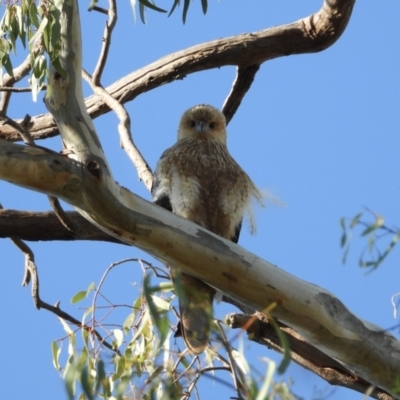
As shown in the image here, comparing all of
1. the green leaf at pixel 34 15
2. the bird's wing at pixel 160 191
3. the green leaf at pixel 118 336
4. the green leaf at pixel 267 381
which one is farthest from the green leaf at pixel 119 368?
the green leaf at pixel 34 15

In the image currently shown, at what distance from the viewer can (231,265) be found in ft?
9.15

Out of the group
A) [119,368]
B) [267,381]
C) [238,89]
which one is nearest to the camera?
[267,381]

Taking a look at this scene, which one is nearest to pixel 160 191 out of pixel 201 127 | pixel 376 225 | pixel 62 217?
pixel 62 217

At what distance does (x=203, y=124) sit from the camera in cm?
421

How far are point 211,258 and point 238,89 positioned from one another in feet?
6.20

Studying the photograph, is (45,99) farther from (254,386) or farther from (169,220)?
(254,386)

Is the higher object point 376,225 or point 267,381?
point 376,225

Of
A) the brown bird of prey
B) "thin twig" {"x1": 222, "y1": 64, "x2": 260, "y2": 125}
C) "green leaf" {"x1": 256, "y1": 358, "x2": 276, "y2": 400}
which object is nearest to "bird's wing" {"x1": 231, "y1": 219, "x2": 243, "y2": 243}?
the brown bird of prey

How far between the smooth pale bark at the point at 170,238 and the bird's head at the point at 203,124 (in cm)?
133

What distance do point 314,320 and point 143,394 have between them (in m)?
0.59

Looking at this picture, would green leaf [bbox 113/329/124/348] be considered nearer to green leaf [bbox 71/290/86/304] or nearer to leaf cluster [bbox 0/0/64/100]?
green leaf [bbox 71/290/86/304]

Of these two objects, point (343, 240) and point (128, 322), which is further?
point (128, 322)

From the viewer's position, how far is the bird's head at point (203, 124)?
4.15 metres

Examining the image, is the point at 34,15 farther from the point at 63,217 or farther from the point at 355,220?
the point at 355,220
